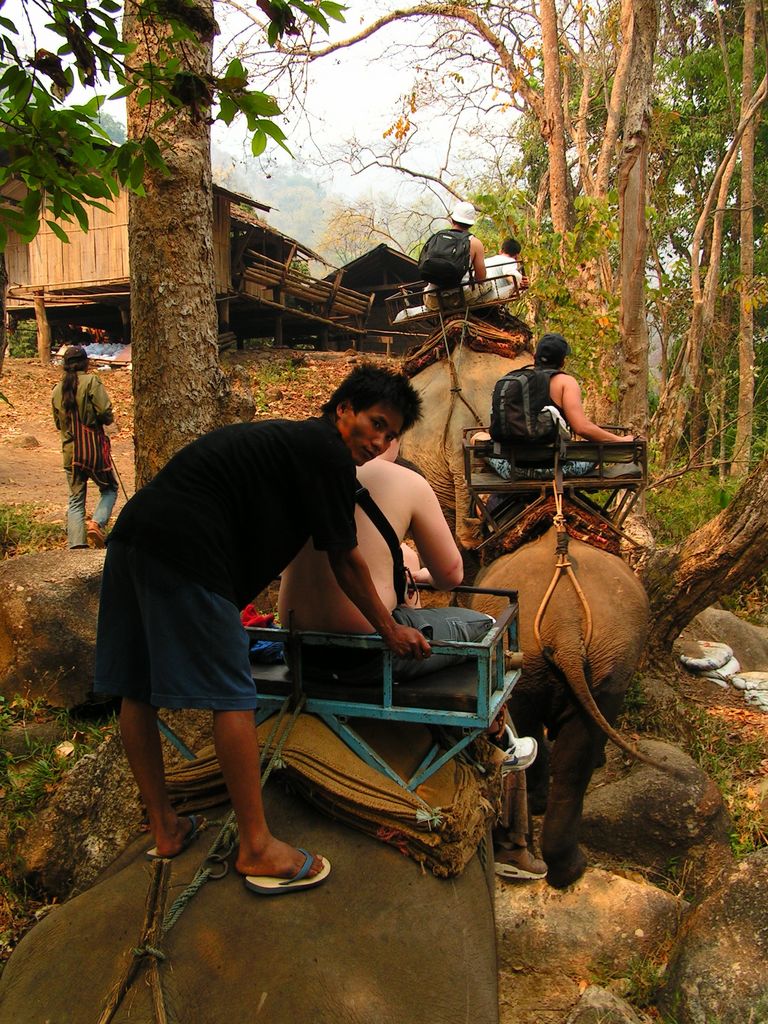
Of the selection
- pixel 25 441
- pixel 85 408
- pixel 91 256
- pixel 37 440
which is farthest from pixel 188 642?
pixel 91 256

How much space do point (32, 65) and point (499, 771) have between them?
2929 millimetres

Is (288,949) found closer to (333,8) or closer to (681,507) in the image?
(333,8)

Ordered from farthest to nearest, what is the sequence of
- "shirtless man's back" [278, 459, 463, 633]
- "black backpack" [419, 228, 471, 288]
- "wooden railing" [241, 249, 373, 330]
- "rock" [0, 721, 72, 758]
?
"wooden railing" [241, 249, 373, 330] → "black backpack" [419, 228, 471, 288] → "rock" [0, 721, 72, 758] → "shirtless man's back" [278, 459, 463, 633]

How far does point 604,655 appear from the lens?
4.28m

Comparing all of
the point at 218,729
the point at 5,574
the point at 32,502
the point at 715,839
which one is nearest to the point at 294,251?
the point at 32,502

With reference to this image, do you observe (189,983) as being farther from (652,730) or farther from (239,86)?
(652,730)

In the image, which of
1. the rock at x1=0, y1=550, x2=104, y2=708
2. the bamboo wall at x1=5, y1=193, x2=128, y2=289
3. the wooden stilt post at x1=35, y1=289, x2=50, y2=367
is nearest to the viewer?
the rock at x1=0, y1=550, x2=104, y2=708

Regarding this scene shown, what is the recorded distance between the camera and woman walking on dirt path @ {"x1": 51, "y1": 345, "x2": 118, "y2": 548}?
7.84 meters

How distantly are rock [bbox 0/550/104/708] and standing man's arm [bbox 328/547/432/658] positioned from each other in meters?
3.29

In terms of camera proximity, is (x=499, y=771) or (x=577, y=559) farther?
(x=577, y=559)

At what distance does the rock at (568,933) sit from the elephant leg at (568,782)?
0.22 meters

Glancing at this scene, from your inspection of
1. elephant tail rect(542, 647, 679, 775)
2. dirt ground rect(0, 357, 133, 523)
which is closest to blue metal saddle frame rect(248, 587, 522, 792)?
elephant tail rect(542, 647, 679, 775)

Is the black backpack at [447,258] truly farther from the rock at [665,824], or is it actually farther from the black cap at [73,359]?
the rock at [665,824]

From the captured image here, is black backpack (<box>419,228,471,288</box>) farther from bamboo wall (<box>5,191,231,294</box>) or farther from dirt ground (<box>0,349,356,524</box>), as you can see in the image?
bamboo wall (<box>5,191,231,294</box>)
